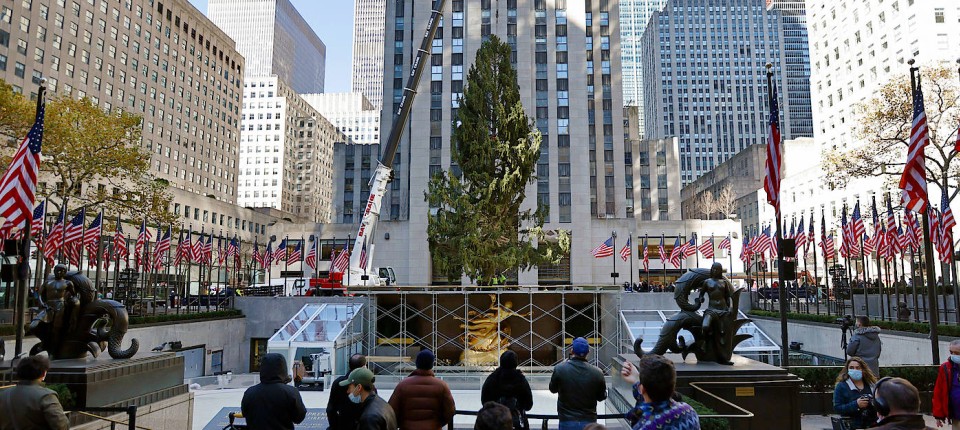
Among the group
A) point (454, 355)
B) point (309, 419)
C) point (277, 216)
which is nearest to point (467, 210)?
point (454, 355)

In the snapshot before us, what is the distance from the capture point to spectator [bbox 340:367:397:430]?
6.10 m

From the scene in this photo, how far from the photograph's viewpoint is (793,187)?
264ft

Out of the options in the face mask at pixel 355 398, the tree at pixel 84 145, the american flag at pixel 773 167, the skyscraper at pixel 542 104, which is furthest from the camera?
the skyscraper at pixel 542 104

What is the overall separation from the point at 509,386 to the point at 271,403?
317 centimetres

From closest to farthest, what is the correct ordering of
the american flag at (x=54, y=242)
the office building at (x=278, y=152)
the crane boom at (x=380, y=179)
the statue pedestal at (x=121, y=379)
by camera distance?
the statue pedestal at (x=121, y=379), the american flag at (x=54, y=242), the crane boom at (x=380, y=179), the office building at (x=278, y=152)

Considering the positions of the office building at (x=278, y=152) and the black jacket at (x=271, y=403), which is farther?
the office building at (x=278, y=152)

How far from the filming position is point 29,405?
6613mm

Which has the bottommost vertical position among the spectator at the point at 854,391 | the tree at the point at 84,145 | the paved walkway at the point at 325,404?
the paved walkway at the point at 325,404

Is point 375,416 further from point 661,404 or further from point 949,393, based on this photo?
point 949,393

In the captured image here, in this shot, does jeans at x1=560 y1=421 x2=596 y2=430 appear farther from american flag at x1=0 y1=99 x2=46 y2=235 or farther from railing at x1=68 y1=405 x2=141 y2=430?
american flag at x1=0 y1=99 x2=46 y2=235

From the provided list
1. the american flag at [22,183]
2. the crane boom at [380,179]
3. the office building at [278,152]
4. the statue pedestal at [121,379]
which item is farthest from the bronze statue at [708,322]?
the office building at [278,152]

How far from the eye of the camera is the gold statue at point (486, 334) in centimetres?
3014

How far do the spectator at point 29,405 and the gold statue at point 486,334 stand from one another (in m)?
23.5

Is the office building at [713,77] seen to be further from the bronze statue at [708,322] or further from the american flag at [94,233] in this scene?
the bronze statue at [708,322]
